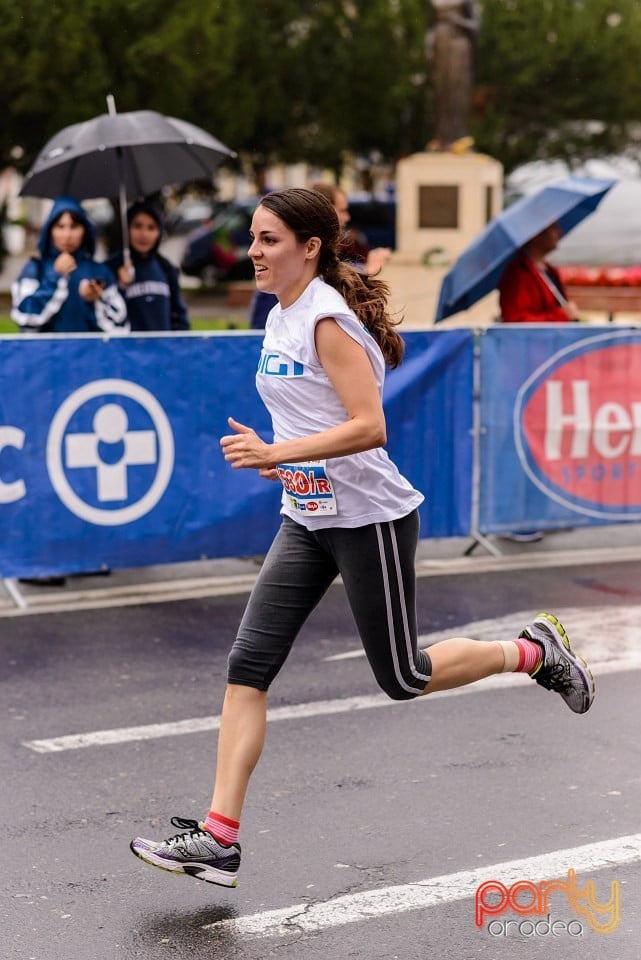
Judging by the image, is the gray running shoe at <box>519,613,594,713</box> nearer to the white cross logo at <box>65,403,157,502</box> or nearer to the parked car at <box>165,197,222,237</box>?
the white cross logo at <box>65,403,157,502</box>

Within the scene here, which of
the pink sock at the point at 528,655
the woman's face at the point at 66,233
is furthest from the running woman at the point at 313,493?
the woman's face at the point at 66,233

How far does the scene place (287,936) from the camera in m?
4.29

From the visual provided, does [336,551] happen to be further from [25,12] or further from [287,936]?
[25,12]

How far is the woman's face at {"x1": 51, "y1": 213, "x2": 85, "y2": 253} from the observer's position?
900 centimetres

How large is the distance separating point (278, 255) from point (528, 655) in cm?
151

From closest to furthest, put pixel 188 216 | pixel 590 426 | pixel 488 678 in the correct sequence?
pixel 488 678
pixel 590 426
pixel 188 216

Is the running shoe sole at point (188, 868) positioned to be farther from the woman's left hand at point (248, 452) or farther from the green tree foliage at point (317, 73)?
the green tree foliage at point (317, 73)

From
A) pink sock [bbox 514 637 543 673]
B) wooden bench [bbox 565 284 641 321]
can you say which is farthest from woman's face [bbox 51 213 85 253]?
wooden bench [bbox 565 284 641 321]

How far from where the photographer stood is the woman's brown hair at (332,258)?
4527 millimetres

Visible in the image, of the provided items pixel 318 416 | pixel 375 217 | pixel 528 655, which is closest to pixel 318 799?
pixel 528 655

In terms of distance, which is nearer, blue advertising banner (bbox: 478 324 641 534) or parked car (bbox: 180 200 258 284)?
blue advertising banner (bbox: 478 324 641 534)

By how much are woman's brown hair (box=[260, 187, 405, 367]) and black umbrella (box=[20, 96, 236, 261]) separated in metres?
4.98

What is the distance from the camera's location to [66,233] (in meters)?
9.00

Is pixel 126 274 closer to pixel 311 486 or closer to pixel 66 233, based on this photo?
pixel 66 233
